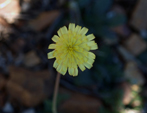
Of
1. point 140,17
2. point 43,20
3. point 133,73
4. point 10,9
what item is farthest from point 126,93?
point 10,9

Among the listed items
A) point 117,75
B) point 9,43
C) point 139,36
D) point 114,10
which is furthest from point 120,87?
Result: point 9,43

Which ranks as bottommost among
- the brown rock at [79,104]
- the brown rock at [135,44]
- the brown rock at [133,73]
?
the brown rock at [79,104]

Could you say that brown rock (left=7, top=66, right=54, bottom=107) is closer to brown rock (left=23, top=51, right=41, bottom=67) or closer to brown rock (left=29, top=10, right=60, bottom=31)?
brown rock (left=23, top=51, right=41, bottom=67)

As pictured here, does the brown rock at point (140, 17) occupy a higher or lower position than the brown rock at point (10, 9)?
higher

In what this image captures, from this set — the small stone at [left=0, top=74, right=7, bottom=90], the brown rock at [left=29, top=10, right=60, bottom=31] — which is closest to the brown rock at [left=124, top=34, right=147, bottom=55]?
the brown rock at [left=29, top=10, right=60, bottom=31]

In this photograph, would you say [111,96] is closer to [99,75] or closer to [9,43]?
[99,75]

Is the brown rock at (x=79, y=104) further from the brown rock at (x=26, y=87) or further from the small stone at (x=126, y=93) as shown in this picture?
the small stone at (x=126, y=93)

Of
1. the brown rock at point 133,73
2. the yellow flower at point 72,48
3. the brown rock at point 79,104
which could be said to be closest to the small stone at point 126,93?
the brown rock at point 133,73
